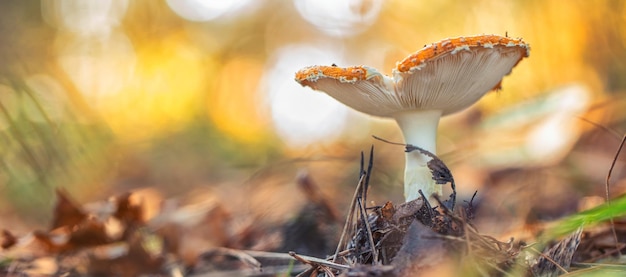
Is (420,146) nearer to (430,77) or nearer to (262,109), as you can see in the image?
A: (430,77)

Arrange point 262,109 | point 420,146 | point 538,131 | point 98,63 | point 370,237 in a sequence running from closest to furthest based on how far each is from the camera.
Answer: point 370,237 < point 420,146 < point 538,131 < point 98,63 < point 262,109

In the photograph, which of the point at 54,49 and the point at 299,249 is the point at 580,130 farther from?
the point at 54,49

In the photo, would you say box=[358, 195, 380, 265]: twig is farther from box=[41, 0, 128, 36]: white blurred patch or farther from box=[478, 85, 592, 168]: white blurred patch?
box=[41, 0, 128, 36]: white blurred patch

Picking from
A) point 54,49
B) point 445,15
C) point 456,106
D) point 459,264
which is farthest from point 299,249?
point 54,49

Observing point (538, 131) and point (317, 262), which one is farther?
point (538, 131)

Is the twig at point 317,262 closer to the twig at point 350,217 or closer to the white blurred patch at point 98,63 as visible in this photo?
the twig at point 350,217

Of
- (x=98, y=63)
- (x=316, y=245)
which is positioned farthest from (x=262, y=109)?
(x=316, y=245)
